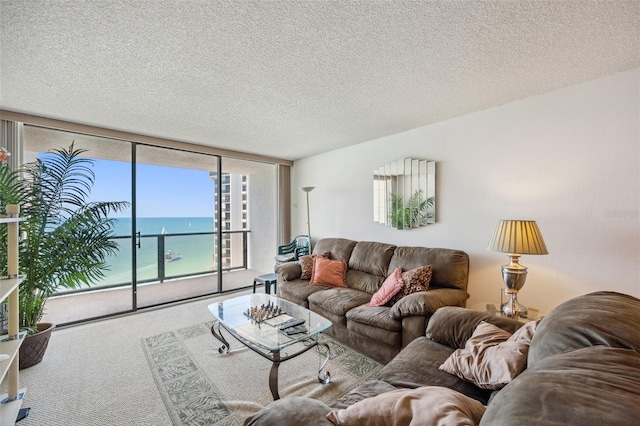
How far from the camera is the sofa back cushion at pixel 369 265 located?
3.20 m

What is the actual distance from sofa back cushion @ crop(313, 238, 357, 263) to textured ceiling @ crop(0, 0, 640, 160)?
178cm

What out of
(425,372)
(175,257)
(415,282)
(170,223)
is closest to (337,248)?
(415,282)

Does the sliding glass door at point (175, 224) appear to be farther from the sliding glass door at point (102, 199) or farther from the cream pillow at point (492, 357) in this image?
the cream pillow at point (492, 357)

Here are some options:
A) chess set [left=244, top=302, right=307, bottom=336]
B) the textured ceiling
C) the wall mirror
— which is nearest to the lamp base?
the wall mirror

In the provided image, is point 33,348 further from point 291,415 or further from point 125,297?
point 291,415

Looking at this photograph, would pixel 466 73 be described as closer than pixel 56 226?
Yes

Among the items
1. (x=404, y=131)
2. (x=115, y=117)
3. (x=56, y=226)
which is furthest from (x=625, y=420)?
(x=115, y=117)

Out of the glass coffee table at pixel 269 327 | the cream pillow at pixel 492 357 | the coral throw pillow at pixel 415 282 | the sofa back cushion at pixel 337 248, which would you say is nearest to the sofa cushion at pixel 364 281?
the sofa back cushion at pixel 337 248

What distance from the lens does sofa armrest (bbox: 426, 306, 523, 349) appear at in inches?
67.5

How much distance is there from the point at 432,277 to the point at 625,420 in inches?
90.5

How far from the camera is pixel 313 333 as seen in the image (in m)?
2.06

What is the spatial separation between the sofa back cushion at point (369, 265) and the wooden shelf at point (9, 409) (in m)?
2.91

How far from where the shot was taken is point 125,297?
4.29 meters

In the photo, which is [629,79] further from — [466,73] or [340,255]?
[340,255]
